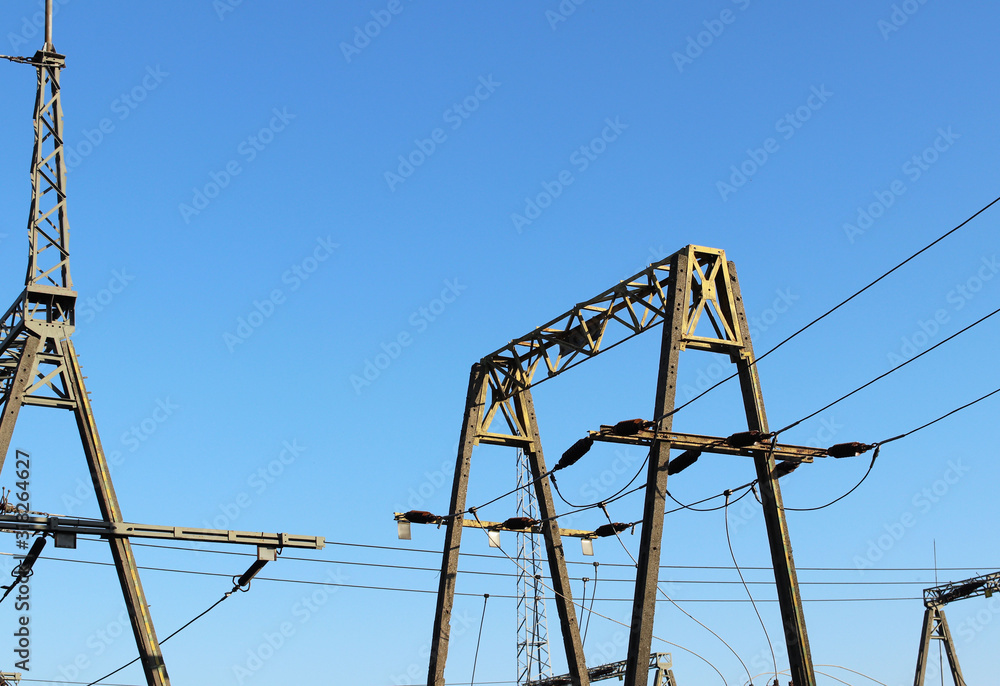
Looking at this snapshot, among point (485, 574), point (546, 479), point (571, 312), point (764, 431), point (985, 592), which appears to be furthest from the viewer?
point (985, 592)

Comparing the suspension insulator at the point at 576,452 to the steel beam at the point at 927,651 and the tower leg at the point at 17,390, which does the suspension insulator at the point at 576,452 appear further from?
the steel beam at the point at 927,651

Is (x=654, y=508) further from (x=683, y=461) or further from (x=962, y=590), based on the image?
(x=962, y=590)

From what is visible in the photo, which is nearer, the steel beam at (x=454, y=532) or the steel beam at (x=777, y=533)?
the steel beam at (x=777, y=533)

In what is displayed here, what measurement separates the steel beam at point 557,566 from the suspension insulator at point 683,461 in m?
4.81

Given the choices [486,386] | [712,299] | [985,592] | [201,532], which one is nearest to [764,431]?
[712,299]

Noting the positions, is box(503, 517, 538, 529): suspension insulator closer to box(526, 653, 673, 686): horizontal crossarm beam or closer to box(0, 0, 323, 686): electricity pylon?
box(0, 0, 323, 686): electricity pylon

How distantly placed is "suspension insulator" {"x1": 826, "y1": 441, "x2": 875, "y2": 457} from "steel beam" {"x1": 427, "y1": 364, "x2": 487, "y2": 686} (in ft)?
27.2

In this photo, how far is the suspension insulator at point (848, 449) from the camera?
17609 millimetres

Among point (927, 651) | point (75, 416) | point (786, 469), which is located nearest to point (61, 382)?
point (75, 416)

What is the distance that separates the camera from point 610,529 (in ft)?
75.6

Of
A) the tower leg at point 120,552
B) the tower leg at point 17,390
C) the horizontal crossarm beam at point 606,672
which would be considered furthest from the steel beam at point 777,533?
the horizontal crossarm beam at point 606,672

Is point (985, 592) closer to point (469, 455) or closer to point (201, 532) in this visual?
point (469, 455)

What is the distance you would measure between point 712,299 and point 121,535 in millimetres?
11676

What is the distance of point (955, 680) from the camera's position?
147ft
